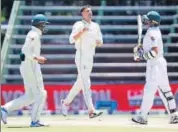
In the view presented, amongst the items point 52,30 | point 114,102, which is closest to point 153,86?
point 114,102

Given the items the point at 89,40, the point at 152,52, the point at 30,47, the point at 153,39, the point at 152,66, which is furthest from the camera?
the point at 89,40

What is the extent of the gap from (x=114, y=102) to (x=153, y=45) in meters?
4.01

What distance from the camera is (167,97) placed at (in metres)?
13.3

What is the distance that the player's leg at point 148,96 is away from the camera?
1295 cm

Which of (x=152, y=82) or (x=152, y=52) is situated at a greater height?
(x=152, y=52)

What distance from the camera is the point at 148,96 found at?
13.0 meters

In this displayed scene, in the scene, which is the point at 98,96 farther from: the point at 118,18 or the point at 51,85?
the point at 118,18

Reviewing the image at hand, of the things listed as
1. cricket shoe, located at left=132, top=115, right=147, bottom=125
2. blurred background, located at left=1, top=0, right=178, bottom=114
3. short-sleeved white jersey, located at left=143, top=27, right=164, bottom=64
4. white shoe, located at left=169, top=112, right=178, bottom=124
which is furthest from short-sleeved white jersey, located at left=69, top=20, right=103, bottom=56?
blurred background, located at left=1, top=0, right=178, bottom=114

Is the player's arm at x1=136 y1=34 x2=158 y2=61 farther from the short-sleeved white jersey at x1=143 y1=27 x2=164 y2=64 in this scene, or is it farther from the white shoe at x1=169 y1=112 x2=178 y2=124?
the white shoe at x1=169 y1=112 x2=178 y2=124

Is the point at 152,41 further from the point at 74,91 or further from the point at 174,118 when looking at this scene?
the point at 74,91

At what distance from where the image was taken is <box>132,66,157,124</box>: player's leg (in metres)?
13.0

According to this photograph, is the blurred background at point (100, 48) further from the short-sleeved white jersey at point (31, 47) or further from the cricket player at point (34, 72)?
the short-sleeved white jersey at point (31, 47)

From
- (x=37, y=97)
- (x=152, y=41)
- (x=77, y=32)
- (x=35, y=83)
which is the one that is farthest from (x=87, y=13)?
(x=37, y=97)

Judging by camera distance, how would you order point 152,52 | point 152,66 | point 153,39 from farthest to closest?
point 152,66
point 153,39
point 152,52
